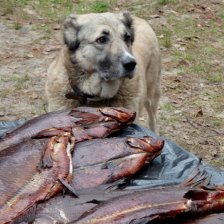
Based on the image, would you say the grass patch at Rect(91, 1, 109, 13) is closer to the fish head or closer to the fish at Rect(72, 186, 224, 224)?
the fish head

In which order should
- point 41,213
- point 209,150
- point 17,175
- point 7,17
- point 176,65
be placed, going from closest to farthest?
1. point 41,213
2. point 17,175
3. point 209,150
4. point 176,65
5. point 7,17

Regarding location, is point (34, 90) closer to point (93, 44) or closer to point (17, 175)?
point (93, 44)

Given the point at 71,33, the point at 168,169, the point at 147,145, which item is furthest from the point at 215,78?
the point at 147,145

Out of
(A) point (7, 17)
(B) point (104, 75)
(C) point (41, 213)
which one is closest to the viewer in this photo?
(C) point (41, 213)

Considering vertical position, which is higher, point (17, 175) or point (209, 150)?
point (17, 175)

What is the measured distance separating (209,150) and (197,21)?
342cm

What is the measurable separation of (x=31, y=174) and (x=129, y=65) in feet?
6.33

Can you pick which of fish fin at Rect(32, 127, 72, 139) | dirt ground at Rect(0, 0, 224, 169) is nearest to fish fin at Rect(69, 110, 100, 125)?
fish fin at Rect(32, 127, 72, 139)

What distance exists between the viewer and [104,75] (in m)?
5.00

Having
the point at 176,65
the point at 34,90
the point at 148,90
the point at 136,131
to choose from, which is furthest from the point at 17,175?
the point at 176,65

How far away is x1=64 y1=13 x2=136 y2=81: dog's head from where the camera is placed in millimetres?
4910

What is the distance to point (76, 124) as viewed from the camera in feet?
11.3

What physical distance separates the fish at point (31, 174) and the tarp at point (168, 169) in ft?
1.20

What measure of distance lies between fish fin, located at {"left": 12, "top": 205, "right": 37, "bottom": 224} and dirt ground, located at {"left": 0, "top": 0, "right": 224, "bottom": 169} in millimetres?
2902
